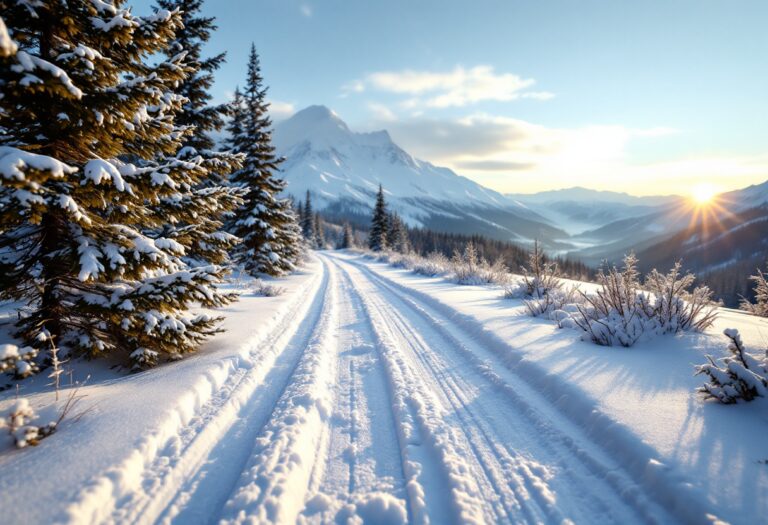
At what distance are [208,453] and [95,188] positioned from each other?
3003 mm

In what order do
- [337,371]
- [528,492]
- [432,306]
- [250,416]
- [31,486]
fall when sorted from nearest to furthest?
[31,486]
[528,492]
[250,416]
[337,371]
[432,306]

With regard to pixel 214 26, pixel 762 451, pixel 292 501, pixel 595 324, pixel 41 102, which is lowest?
pixel 292 501

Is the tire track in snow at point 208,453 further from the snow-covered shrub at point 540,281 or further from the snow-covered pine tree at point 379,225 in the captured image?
the snow-covered pine tree at point 379,225

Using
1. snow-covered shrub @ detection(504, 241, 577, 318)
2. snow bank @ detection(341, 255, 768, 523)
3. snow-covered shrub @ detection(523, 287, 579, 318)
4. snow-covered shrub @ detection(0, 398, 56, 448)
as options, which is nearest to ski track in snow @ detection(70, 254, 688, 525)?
snow bank @ detection(341, 255, 768, 523)

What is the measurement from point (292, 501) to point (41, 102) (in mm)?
4643

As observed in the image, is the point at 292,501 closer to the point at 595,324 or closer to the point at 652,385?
the point at 652,385

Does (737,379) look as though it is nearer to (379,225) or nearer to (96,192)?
(96,192)

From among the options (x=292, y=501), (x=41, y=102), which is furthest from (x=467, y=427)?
(x=41, y=102)

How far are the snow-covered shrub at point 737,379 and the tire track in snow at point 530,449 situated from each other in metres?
1.43

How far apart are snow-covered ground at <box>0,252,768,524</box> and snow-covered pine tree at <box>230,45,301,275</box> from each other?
1219cm

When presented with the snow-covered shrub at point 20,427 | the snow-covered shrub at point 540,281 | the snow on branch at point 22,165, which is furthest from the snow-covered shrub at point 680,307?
the snow on branch at point 22,165

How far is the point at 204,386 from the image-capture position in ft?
12.2

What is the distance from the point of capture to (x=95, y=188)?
350cm

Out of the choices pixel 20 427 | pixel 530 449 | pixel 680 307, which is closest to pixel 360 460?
pixel 530 449
